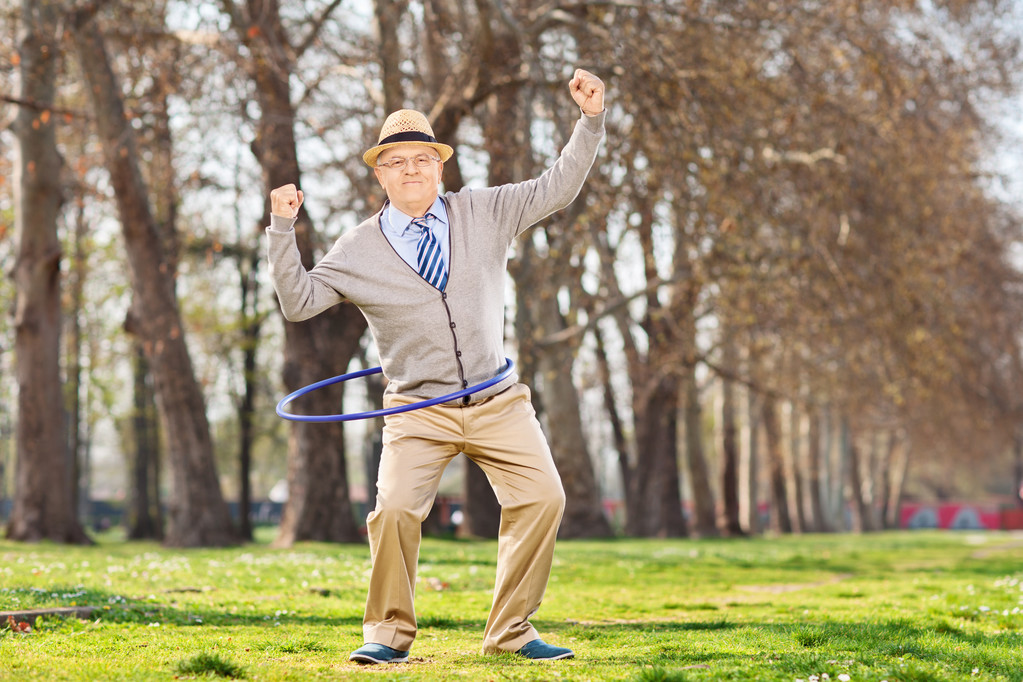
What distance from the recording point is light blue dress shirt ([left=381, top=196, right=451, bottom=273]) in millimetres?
5098

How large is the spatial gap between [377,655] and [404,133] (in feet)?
7.72

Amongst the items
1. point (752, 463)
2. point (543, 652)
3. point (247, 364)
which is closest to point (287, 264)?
point (543, 652)

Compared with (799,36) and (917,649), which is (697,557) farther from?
(917,649)

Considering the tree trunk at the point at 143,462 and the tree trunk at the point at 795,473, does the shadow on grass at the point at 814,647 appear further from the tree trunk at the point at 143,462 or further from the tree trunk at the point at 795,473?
the tree trunk at the point at 795,473

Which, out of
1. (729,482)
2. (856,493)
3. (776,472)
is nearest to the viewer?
(729,482)

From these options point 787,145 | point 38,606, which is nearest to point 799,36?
point 787,145

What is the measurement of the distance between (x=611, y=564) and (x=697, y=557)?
236cm

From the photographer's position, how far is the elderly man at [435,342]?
5008 mm

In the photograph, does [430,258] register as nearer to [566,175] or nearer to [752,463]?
[566,175]

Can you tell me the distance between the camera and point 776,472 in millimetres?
33156

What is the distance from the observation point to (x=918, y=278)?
14453mm

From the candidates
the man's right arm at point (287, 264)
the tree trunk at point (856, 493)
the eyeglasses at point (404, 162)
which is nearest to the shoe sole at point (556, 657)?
the man's right arm at point (287, 264)

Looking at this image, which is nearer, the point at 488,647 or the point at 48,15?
the point at 488,647

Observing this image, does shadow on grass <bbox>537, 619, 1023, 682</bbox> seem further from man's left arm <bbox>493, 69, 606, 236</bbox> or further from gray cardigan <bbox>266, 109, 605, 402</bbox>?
man's left arm <bbox>493, 69, 606, 236</bbox>
